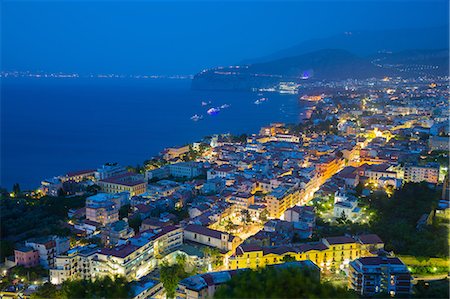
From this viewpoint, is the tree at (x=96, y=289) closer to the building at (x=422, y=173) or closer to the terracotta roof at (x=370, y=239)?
the terracotta roof at (x=370, y=239)

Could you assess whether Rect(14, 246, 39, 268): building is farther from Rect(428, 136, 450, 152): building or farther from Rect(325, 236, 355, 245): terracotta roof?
Rect(428, 136, 450, 152): building

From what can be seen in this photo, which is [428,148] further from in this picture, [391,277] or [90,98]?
[90,98]

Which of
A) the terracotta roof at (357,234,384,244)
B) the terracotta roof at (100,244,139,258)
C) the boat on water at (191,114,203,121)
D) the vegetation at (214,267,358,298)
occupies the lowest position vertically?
the terracotta roof at (357,234,384,244)

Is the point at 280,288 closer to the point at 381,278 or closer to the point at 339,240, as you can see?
the point at 381,278

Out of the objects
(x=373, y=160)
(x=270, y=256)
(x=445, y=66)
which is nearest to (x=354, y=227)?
(x=270, y=256)


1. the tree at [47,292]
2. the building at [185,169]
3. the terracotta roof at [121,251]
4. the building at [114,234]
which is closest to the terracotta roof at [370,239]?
the terracotta roof at [121,251]

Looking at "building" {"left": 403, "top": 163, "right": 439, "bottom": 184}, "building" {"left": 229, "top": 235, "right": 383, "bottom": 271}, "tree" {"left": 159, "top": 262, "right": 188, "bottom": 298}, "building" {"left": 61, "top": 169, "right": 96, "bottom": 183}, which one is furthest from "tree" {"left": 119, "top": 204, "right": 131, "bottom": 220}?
"building" {"left": 403, "top": 163, "right": 439, "bottom": 184}
